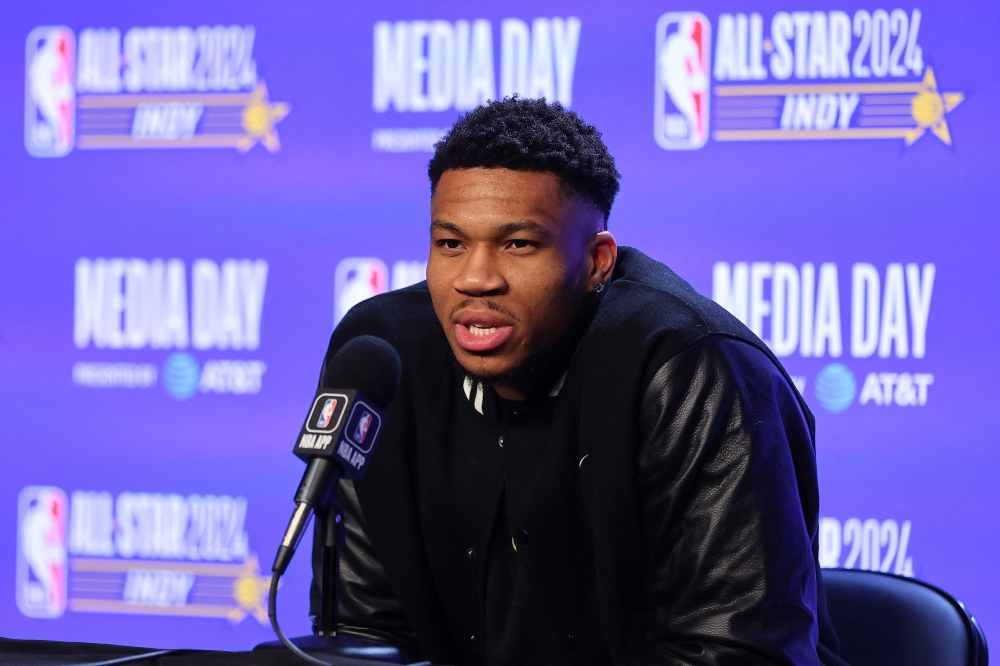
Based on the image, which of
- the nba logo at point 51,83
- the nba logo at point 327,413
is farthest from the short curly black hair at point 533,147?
the nba logo at point 51,83

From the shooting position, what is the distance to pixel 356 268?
121 inches

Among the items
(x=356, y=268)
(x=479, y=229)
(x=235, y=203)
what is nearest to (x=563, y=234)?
(x=479, y=229)

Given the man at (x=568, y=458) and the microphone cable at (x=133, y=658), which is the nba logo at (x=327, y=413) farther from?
the man at (x=568, y=458)

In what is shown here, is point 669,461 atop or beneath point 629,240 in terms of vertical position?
beneath

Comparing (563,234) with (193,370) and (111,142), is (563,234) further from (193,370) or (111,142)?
(111,142)

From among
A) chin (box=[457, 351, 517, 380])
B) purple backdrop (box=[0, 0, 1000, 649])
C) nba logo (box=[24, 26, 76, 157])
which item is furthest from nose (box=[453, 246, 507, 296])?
nba logo (box=[24, 26, 76, 157])

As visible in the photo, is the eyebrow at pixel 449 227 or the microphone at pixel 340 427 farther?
the eyebrow at pixel 449 227

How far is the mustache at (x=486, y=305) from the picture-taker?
5.31 ft

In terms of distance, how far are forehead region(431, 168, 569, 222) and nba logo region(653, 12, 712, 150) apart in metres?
1.30

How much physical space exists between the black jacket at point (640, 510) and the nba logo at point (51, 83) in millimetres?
1963

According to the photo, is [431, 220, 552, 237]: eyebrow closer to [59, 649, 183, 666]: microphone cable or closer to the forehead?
the forehead

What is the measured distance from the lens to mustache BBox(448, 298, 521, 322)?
1.62 metres

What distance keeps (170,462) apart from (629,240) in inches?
61.9

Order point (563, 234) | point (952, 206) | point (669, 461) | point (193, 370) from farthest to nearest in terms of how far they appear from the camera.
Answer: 1. point (193, 370)
2. point (952, 206)
3. point (563, 234)
4. point (669, 461)
